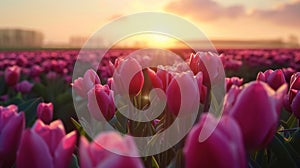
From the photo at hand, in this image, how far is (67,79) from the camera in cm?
684

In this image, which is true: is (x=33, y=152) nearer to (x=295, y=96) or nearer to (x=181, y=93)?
(x=181, y=93)

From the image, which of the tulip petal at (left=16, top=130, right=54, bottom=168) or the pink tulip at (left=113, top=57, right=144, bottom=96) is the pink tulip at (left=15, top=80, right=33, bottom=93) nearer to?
the pink tulip at (left=113, top=57, right=144, bottom=96)

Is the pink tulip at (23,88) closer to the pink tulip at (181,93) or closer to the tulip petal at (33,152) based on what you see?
the pink tulip at (181,93)

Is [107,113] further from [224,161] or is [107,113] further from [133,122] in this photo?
[224,161]

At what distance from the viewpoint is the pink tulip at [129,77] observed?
1.74 metres

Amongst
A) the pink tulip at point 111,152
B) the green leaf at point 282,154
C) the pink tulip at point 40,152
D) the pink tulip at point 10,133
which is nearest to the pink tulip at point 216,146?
the pink tulip at point 111,152

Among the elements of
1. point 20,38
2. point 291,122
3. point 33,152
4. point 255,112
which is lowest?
point 20,38

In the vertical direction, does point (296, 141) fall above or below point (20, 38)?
above

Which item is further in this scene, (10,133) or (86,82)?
(86,82)

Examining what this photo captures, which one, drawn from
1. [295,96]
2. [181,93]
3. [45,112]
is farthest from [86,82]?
[295,96]

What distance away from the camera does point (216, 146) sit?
0.74m

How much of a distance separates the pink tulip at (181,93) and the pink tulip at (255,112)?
42 cm

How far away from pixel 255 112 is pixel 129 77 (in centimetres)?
88

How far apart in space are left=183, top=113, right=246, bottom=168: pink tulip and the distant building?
67.2 m
